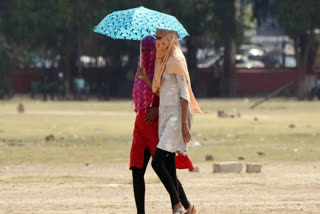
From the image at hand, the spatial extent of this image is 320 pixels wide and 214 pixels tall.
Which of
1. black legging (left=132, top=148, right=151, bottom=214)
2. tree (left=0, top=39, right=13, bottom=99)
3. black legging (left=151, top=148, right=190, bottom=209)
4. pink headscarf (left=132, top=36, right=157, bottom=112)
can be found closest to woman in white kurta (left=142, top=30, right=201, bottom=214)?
black legging (left=151, top=148, right=190, bottom=209)

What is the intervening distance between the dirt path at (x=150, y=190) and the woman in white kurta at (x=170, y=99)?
1.33m

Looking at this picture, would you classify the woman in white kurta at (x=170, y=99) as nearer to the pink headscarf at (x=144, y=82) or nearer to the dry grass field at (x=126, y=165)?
the pink headscarf at (x=144, y=82)

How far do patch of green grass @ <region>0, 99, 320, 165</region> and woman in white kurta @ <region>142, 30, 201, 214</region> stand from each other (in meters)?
7.99

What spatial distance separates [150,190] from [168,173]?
3.27 m

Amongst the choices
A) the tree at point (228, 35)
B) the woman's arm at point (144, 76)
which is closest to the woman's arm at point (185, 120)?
the woman's arm at point (144, 76)

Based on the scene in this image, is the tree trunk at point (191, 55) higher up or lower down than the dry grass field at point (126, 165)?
lower down

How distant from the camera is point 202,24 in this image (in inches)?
1859

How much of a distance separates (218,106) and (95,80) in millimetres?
13373

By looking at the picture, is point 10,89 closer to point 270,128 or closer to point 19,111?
point 19,111

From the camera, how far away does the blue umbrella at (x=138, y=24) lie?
859 cm

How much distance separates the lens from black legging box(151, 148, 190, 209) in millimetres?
8336

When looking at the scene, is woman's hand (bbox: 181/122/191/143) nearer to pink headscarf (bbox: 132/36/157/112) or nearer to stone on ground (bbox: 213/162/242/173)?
pink headscarf (bbox: 132/36/157/112)

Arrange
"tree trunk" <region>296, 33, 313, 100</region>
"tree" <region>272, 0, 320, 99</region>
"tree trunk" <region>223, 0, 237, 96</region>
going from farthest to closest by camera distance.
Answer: "tree trunk" <region>223, 0, 237, 96</region> < "tree trunk" <region>296, 33, 313, 100</region> < "tree" <region>272, 0, 320, 99</region>

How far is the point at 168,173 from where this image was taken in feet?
27.8
